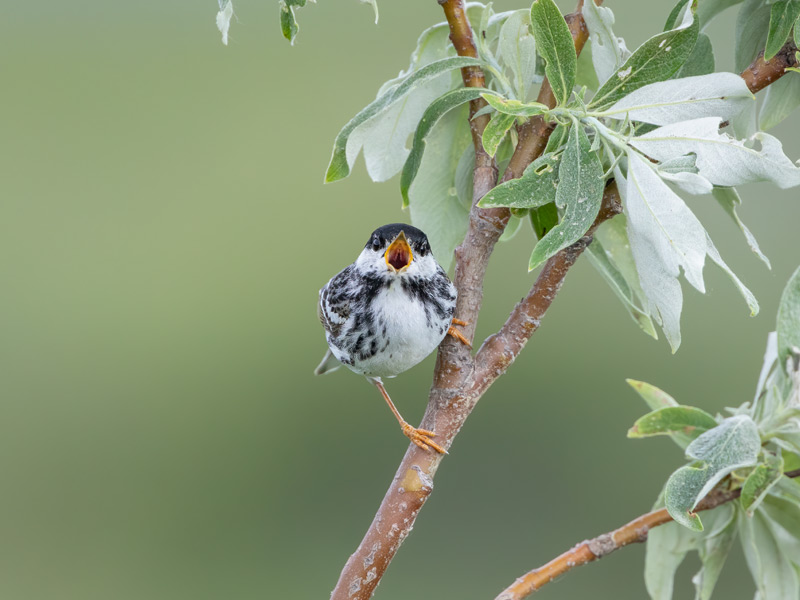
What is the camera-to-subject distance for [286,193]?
170 inches

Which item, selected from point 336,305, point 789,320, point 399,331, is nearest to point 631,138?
point 789,320

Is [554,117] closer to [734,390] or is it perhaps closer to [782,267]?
[782,267]

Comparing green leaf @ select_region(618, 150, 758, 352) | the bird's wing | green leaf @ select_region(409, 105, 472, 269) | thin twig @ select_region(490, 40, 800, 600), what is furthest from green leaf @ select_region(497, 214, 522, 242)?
the bird's wing

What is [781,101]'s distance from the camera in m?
1.16

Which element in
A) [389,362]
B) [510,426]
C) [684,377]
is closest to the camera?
[389,362]

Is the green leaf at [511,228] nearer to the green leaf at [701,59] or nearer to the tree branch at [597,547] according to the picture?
the green leaf at [701,59]

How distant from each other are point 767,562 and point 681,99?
64 cm

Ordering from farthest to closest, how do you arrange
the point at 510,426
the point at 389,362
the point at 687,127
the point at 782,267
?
1. the point at 510,426
2. the point at 782,267
3. the point at 389,362
4. the point at 687,127

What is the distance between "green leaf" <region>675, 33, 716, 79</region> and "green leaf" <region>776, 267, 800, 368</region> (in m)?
0.27

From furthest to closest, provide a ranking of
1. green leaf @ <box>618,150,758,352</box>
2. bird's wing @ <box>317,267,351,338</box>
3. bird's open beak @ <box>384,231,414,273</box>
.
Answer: bird's wing @ <box>317,267,351,338</box> → bird's open beak @ <box>384,231,414,273</box> → green leaf @ <box>618,150,758,352</box>

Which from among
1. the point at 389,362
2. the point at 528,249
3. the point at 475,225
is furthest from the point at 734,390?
the point at 475,225

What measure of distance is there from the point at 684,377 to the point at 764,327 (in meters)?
0.41

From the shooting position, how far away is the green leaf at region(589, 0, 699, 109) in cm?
96

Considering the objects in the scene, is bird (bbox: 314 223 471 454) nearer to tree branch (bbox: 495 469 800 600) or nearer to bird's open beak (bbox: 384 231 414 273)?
bird's open beak (bbox: 384 231 414 273)
